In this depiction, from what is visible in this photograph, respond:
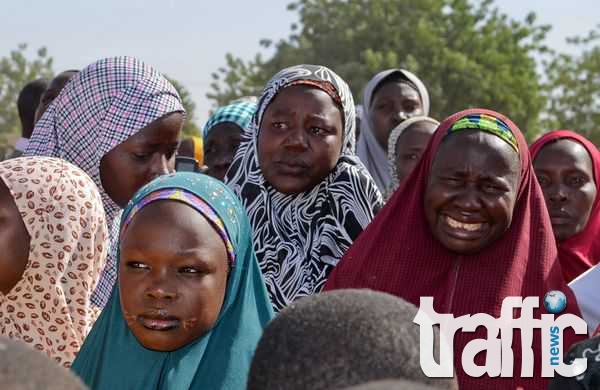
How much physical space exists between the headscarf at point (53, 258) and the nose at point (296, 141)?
0.94 meters

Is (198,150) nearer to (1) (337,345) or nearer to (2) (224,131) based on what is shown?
(2) (224,131)

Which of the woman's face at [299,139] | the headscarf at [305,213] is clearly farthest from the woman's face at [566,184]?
the woman's face at [299,139]

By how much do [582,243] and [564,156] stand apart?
453 millimetres

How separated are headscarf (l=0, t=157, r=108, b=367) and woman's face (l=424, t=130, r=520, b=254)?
1.30 meters

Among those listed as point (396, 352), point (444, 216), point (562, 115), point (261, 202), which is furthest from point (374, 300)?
point (562, 115)

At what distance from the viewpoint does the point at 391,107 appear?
25.7 feet

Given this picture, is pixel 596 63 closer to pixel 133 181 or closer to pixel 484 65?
pixel 484 65

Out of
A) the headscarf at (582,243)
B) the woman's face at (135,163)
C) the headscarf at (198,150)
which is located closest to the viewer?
the woman's face at (135,163)

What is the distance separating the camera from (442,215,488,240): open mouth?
3729mm

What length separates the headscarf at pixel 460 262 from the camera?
3684 mm

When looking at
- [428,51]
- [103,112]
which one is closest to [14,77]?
[428,51]

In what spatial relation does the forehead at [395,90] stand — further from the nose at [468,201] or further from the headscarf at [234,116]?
the nose at [468,201]

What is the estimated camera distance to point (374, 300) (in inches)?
81.0

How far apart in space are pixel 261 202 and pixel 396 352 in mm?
2640
